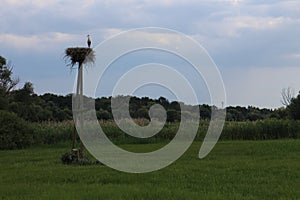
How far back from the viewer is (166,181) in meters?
9.71

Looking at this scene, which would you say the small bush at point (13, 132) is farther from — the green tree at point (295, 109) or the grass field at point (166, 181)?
the green tree at point (295, 109)

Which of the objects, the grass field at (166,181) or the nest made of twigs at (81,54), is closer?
the grass field at (166,181)

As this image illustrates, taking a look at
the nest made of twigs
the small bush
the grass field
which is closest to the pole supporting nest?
the nest made of twigs

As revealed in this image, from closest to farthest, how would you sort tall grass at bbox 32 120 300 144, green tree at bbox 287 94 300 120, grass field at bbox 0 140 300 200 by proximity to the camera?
1. grass field at bbox 0 140 300 200
2. tall grass at bbox 32 120 300 144
3. green tree at bbox 287 94 300 120

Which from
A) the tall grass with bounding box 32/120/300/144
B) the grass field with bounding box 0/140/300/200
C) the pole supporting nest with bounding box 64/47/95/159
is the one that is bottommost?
the grass field with bounding box 0/140/300/200

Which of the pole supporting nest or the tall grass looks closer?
the pole supporting nest

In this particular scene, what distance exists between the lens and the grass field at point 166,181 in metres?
8.11

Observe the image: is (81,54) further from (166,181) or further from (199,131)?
(199,131)

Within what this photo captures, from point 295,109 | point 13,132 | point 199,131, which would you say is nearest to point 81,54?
point 13,132

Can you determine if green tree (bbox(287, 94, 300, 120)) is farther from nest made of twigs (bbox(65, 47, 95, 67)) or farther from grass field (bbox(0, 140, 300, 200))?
nest made of twigs (bbox(65, 47, 95, 67))

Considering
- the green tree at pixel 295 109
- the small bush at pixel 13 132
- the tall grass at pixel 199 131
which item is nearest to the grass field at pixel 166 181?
the small bush at pixel 13 132

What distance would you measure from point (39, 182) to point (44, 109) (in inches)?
1188

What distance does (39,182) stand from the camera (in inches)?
389

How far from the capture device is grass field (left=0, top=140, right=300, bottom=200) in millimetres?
8109
